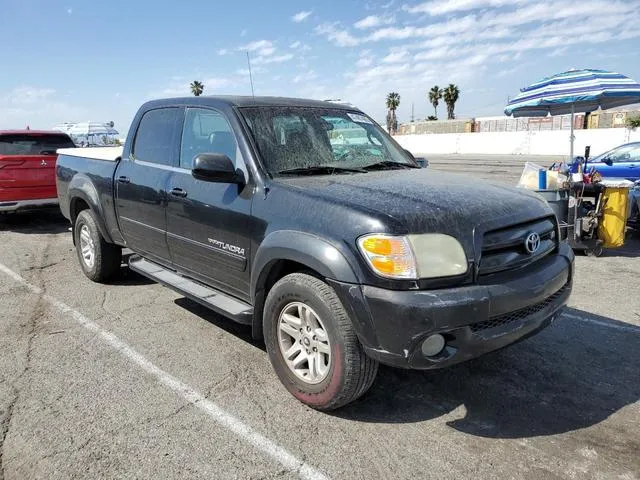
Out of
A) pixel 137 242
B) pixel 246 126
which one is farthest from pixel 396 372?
pixel 137 242

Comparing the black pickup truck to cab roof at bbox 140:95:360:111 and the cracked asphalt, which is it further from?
the cracked asphalt

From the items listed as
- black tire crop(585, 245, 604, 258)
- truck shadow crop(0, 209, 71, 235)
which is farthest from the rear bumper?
black tire crop(585, 245, 604, 258)

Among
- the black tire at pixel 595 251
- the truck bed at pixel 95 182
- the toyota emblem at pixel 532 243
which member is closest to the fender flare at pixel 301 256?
the toyota emblem at pixel 532 243

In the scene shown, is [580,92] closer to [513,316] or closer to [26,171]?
[513,316]

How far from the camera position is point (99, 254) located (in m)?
5.50

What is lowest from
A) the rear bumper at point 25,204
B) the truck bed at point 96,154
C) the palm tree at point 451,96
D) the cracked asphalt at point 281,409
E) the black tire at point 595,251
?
the black tire at point 595,251

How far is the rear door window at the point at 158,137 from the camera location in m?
4.33

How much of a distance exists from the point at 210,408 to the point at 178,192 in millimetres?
1702

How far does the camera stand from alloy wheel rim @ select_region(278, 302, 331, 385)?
299 centimetres

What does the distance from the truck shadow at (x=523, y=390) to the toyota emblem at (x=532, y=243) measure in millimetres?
972

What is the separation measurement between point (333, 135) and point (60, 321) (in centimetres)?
296

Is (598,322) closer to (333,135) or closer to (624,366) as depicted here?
(624,366)

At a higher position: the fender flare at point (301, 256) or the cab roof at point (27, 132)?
the cab roof at point (27, 132)

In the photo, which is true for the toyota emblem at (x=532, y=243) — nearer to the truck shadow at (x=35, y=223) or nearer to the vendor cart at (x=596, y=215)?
the vendor cart at (x=596, y=215)
